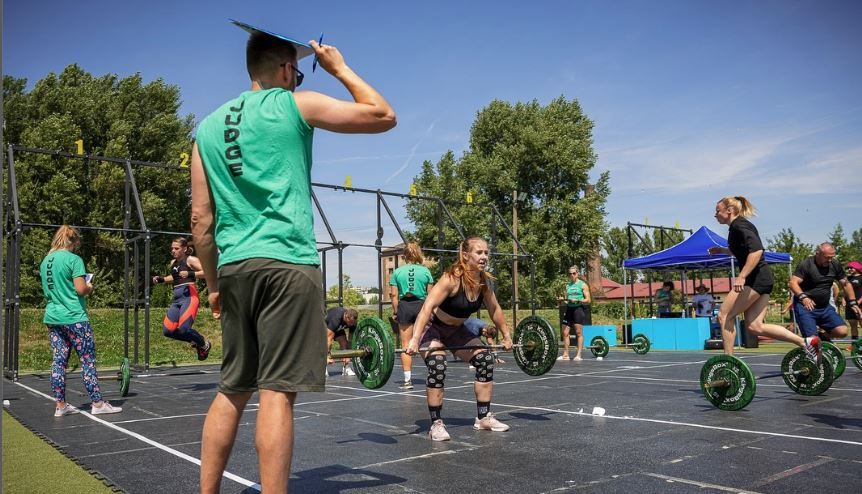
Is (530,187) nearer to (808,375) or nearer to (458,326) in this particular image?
(808,375)

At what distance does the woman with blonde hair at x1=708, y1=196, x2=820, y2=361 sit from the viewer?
18.8 ft

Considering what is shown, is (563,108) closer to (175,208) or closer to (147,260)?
(175,208)

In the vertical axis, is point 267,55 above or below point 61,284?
above

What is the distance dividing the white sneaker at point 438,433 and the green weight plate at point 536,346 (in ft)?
3.79

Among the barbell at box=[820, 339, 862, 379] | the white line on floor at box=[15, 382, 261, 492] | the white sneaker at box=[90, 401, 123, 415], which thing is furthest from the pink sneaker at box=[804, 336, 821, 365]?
the white sneaker at box=[90, 401, 123, 415]

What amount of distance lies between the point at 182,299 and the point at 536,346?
4.58 metres

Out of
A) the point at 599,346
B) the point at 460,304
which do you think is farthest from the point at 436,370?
the point at 599,346

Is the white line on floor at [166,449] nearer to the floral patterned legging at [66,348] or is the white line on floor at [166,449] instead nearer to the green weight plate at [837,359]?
the floral patterned legging at [66,348]

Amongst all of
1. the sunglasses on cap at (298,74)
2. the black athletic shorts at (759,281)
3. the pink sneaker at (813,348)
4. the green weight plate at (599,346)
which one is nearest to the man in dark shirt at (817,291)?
the pink sneaker at (813,348)

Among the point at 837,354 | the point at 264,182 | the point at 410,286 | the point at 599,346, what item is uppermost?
the point at 264,182

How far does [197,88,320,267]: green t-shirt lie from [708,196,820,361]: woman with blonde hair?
15.0 feet

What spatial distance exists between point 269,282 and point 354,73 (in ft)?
2.51

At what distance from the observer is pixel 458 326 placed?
197 inches

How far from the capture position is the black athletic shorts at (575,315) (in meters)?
11.7
